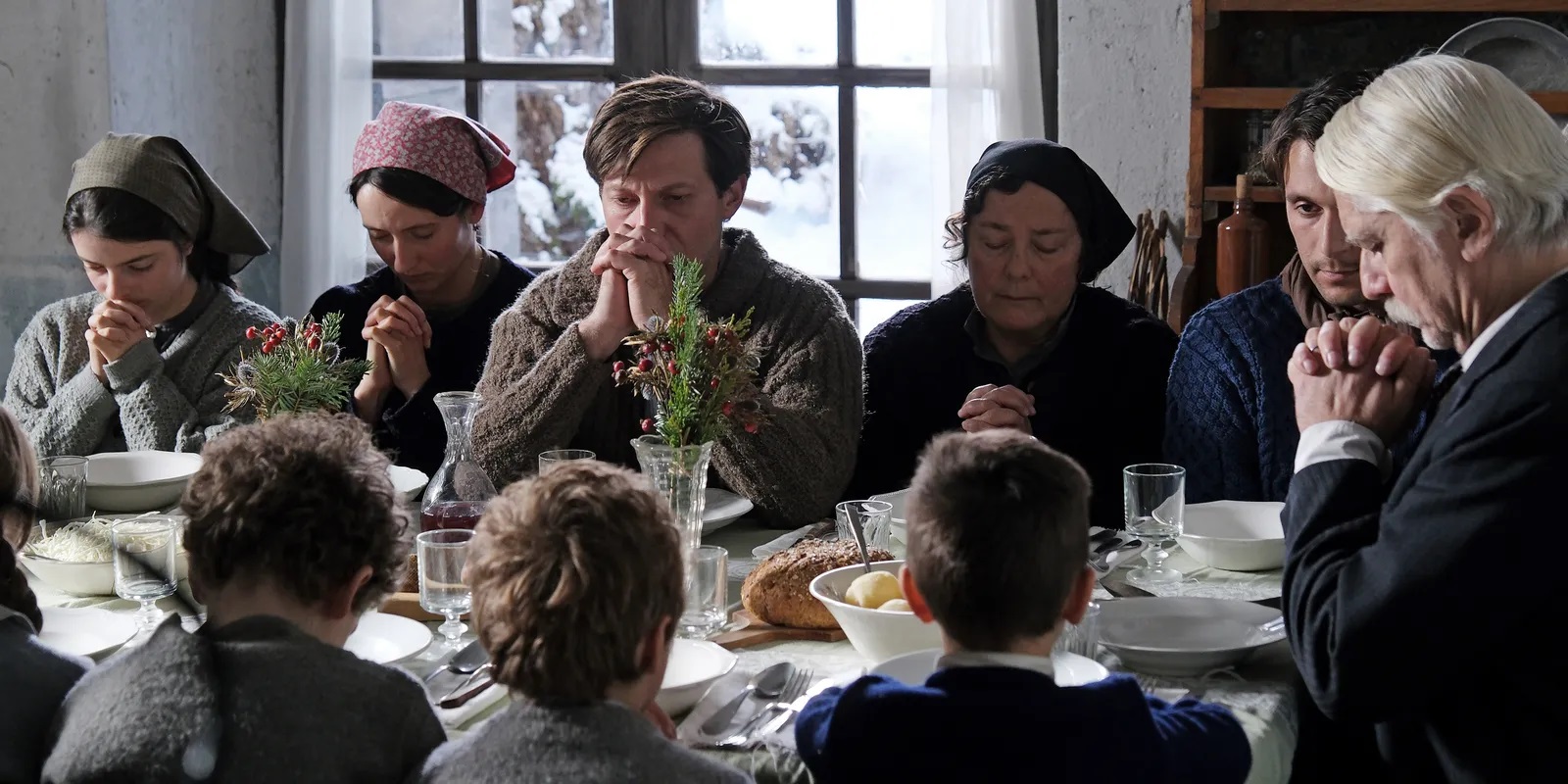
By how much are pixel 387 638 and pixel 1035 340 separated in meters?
1.49

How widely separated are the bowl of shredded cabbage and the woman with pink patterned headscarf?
76 centimetres

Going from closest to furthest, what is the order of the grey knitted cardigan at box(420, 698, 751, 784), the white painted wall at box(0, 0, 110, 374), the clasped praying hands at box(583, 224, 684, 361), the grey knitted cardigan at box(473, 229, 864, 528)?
the grey knitted cardigan at box(420, 698, 751, 784)
the grey knitted cardigan at box(473, 229, 864, 528)
the clasped praying hands at box(583, 224, 684, 361)
the white painted wall at box(0, 0, 110, 374)

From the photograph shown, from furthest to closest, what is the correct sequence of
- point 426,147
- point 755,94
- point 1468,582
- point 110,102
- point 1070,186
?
1. point 755,94
2. point 110,102
3. point 426,147
4. point 1070,186
5. point 1468,582

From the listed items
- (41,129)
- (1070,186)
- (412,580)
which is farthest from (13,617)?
(41,129)

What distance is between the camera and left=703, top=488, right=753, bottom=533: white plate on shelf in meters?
2.16

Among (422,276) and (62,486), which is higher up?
(422,276)

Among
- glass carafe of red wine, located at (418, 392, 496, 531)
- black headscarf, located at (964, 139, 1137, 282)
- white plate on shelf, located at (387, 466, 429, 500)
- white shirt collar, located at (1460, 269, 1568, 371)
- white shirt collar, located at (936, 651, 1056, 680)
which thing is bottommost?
white shirt collar, located at (936, 651, 1056, 680)

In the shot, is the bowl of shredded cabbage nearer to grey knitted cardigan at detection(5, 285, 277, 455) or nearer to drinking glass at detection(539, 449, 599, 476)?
drinking glass at detection(539, 449, 599, 476)

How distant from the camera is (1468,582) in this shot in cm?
134

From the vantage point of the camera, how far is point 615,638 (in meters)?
1.17

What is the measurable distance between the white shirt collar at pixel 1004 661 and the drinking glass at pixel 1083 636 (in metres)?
0.25

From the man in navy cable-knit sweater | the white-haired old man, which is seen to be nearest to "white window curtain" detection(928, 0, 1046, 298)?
the man in navy cable-knit sweater

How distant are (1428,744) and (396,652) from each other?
41.6 inches

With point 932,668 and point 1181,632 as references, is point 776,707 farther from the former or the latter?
point 1181,632
